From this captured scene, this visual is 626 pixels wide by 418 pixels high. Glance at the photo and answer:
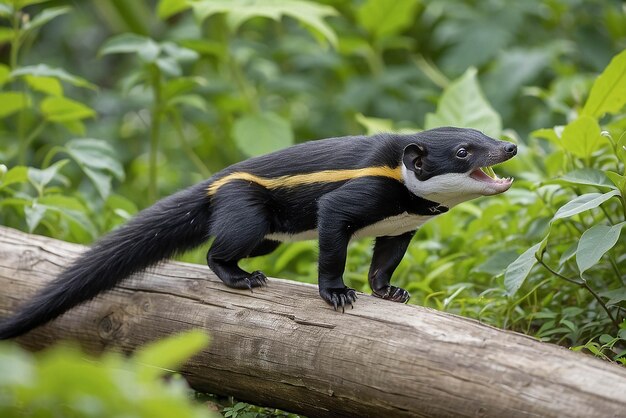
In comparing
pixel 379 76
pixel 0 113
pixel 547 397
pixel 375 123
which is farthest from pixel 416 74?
pixel 547 397

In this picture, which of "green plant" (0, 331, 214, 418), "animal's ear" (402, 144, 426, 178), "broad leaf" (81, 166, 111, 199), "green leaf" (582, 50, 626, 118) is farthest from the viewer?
"broad leaf" (81, 166, 111, 199)

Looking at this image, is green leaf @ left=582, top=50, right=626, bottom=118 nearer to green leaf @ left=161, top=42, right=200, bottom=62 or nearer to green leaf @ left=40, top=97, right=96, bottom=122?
green leaf @ left=161, top=42, right=200, bottom=62

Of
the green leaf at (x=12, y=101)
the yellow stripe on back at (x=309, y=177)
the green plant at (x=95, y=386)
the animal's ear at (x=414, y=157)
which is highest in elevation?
the green plant at (x=95, y=386)

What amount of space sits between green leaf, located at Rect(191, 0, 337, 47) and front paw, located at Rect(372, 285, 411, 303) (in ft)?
6.81

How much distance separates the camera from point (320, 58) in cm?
745

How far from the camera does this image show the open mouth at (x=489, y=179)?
10.9 ft

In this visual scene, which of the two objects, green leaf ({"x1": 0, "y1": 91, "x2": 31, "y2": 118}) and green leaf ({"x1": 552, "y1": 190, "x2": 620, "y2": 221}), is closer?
green leaf ({"x1": 552, "y1": 190, "x2": 620, "y2": 221})

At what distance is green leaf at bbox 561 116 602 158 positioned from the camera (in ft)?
12.9

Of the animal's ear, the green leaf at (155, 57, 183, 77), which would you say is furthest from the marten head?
the green leaf at (155, 57, 183, 77)

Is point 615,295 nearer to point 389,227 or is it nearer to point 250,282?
point 389,227

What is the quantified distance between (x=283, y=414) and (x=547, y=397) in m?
1.23

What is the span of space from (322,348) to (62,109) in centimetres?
271

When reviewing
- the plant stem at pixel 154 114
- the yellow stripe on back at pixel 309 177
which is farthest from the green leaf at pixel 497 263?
the plant stem at pixel 154 114

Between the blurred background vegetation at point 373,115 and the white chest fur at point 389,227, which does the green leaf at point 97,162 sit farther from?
the white chest fur at point 389,227
